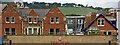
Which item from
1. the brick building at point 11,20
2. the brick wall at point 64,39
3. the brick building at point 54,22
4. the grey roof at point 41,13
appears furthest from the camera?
the grey roof at point 41,13

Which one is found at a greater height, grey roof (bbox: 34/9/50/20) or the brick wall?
grey roof (bbox: 34/9/50/20)

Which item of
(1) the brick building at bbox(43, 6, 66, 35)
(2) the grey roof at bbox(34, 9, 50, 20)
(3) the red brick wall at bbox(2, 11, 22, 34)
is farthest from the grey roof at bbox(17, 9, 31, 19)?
(1) the brick building at bbox(43, 6, 66, 35)

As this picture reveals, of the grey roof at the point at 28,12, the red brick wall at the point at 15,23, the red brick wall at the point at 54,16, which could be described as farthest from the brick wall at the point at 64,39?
the grey roof at the point at 28,12

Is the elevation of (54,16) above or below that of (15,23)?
above

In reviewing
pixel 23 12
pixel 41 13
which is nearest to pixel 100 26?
pixel 41 13

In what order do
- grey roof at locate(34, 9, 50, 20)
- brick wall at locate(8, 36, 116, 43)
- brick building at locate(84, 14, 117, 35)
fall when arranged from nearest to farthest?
brick wall at locate(8, 36, 116, 43) < brick building at locate(84, 14, 117, 35) < grey roof at locate(34, 9, 50, 20)

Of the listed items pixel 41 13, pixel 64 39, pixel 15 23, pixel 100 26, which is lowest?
pixel 64 39

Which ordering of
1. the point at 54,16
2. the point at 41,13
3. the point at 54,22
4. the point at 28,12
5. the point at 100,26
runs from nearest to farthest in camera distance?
the point at 100,26
the point at 54,16
the point at 54,22
the point at 28,12
the point at 41,13

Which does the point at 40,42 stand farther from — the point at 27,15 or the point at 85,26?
the point at 85,26

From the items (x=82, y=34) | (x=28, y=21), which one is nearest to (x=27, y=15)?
(x=28, y=21)

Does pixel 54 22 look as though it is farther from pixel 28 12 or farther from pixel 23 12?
pixel 23 12

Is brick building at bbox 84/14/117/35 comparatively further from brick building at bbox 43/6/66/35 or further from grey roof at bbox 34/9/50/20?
grey roof at bbox 34/9/50/20

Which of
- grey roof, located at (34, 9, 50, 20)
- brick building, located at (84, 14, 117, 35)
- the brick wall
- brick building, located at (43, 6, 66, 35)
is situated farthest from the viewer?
grey roof, located at (34, 9, 50, 20)

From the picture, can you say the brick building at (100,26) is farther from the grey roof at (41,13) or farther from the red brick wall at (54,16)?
the grey roof at (41,13)
